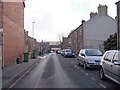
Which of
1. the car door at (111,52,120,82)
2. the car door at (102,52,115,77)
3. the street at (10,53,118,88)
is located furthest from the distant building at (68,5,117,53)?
the car door at (111,52,120,82)

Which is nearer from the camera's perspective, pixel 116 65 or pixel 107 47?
pixel 116 65

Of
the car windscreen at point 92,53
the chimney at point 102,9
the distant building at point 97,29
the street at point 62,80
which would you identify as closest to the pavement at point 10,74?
the street at point 62,80

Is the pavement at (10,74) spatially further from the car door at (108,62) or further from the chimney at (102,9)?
the chimney at (102,9)

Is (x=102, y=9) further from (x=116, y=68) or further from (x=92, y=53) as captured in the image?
(x=116, y=68)

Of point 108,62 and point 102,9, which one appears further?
point 102,9

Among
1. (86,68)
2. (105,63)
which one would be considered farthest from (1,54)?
(105,63)

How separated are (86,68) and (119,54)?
1036 centimetres

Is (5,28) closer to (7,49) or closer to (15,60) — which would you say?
(7,49)

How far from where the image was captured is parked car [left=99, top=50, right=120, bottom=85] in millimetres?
11695

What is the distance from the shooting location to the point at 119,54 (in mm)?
12312

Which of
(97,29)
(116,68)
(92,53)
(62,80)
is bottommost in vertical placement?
(62,80)

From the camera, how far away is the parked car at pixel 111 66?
1169 cm

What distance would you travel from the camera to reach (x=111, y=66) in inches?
494

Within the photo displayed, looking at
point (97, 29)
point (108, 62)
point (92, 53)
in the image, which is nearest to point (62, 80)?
point (108, 62)
